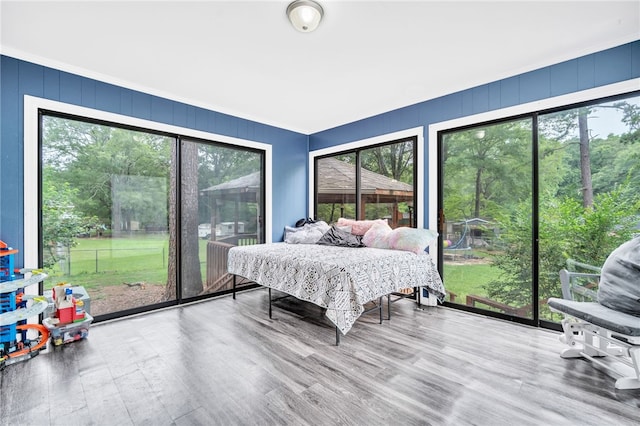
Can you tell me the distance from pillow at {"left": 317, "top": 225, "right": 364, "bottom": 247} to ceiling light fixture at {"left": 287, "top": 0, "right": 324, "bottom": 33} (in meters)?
2.43

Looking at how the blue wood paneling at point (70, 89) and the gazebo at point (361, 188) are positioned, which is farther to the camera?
the gazebo at point (361, 188)

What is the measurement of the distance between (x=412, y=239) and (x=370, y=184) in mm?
1409

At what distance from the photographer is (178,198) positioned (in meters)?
3.67

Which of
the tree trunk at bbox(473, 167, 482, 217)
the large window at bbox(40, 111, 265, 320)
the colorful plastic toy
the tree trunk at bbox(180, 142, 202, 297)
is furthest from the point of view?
the tree trunk at bbox(180, 142, 202, 297)

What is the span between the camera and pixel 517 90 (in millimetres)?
2975

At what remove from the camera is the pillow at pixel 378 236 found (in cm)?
356

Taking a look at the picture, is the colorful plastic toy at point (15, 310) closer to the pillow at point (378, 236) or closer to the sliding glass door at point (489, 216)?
the pillow at point (378, 236)

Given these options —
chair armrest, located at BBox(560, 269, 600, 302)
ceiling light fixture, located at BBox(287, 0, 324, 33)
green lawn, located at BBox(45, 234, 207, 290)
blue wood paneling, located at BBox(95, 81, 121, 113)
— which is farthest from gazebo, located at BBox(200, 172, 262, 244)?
chair armrest, located at BBox(560, 269, 600, 302)

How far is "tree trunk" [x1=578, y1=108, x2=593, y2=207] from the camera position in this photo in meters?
2.68

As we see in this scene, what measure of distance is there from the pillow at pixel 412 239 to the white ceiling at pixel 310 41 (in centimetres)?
172

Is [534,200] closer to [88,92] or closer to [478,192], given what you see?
[478,192]

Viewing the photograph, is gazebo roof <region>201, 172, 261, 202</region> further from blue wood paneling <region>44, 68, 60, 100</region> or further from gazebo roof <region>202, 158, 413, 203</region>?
blue wood paneling <region>44, 68, 60, 100</region>

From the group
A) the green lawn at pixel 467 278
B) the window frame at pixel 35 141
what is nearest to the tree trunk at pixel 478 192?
the green lawn at pixel 467 278

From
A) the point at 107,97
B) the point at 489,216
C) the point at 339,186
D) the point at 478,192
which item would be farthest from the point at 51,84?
the point at 489,216
